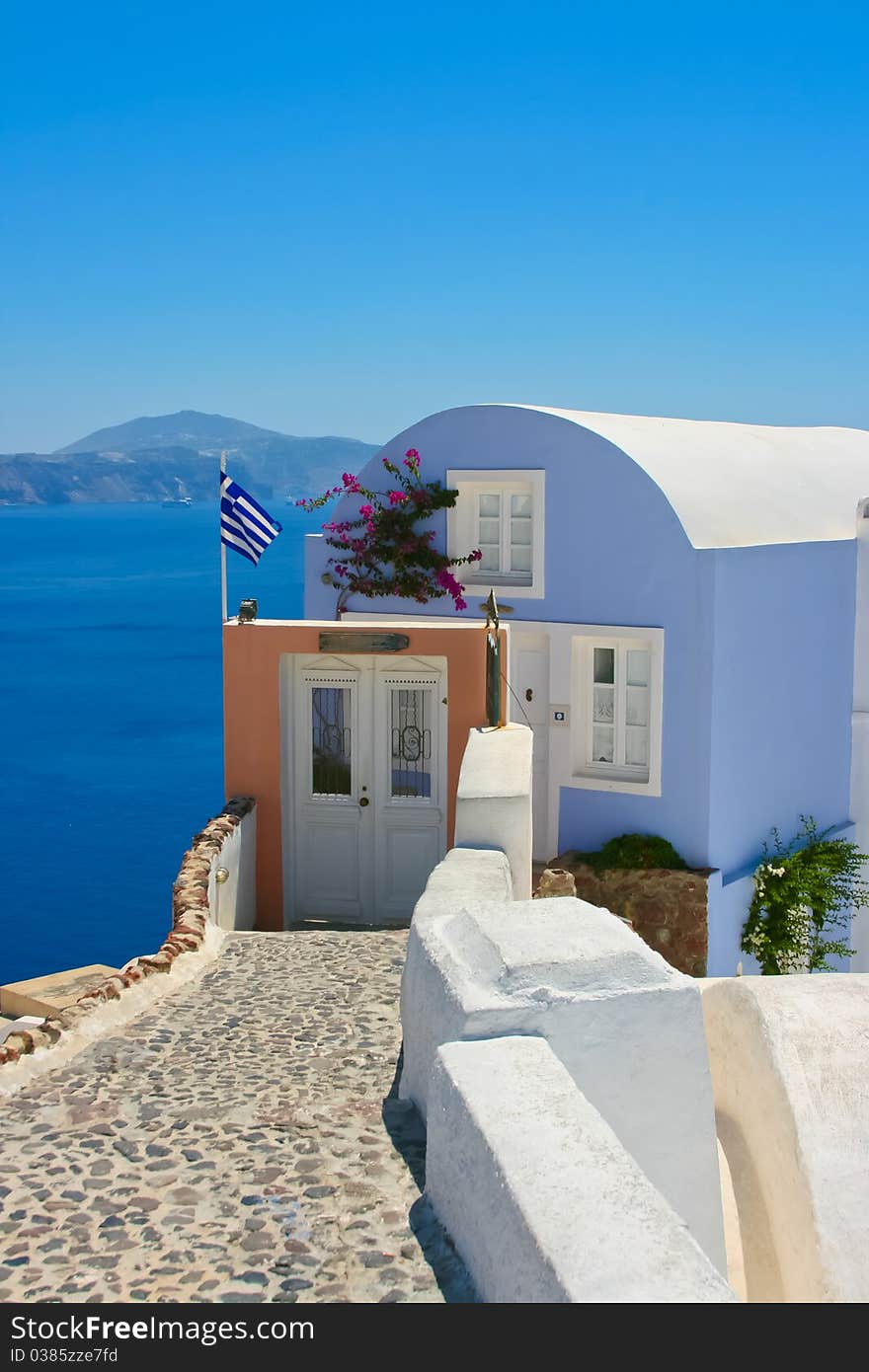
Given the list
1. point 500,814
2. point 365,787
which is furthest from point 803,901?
point 500,814

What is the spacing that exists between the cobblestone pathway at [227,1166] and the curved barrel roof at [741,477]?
8.36 m

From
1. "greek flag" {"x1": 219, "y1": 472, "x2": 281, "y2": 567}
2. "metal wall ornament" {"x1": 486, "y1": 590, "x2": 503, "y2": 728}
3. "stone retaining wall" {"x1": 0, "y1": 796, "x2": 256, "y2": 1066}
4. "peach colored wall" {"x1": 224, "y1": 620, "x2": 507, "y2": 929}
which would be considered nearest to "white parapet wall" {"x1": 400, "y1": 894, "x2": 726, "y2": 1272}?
"stone retaining wall" {"x1": 0, "y1": 796, "x2": 256, "y2": 1066}

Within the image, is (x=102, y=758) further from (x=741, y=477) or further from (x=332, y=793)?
(x=332, y=793)

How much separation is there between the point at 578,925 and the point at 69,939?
31.4 meters

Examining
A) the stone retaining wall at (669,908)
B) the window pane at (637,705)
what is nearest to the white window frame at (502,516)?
the window pane at (637,705)

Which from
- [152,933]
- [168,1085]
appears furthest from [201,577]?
[168,1085]

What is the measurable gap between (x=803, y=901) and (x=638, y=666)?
3292mm

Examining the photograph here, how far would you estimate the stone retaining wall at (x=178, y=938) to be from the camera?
23.9ft

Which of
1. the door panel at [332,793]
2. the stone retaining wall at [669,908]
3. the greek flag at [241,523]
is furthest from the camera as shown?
the stone retaining wall at [669,908]

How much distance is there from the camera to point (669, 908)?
14.5 meters

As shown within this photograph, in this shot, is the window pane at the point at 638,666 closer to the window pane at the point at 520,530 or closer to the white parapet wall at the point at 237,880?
the window pane at the point at 520,530

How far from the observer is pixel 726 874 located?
15.0 meters

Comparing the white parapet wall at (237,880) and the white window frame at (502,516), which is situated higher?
the white window frame at (502,516)

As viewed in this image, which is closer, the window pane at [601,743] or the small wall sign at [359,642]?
the small wall sign at [359,642]
